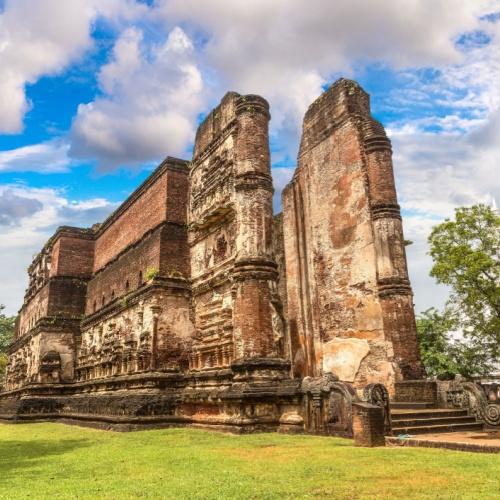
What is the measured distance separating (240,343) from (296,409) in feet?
6.24

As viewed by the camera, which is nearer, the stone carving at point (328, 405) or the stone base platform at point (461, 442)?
the stone base platform at point (461, 442)

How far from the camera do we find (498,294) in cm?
1733

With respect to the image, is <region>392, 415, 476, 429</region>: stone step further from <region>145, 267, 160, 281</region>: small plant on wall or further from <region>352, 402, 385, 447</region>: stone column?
<region>145, 267, 160, 281</region>: small plant on wall

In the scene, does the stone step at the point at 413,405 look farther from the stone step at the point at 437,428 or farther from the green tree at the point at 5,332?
the green tree at the point at 5,332

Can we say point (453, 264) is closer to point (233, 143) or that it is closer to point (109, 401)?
point (233, 143)

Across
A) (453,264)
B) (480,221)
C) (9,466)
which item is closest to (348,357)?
(453,264)

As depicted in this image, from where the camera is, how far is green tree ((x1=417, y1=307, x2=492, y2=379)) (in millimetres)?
19812

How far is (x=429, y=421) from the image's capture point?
9.23 metres

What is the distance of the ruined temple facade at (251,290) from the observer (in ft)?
35.5

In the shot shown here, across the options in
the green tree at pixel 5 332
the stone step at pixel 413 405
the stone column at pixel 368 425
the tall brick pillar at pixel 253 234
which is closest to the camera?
the stone column at pixel 368 425

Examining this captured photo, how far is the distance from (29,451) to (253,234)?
6.25 m

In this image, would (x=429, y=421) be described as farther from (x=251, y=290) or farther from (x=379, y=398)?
(x=251, y=290)

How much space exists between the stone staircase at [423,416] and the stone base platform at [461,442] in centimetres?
31

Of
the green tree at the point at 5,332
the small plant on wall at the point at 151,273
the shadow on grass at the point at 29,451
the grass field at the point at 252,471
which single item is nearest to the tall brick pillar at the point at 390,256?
the grass field at the point at 252,471
